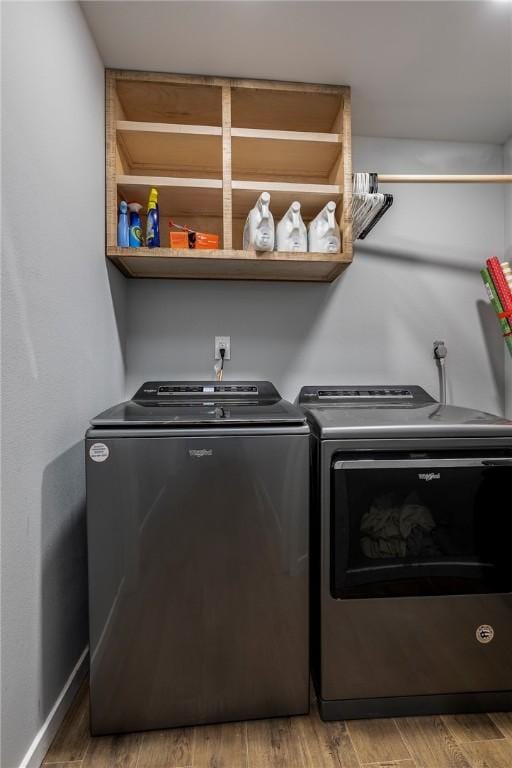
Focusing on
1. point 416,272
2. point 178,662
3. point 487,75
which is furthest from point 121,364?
point 487,75

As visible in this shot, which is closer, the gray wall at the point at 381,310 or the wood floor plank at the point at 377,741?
the wood floor plank at the point at 377,741

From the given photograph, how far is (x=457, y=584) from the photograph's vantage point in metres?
1.30

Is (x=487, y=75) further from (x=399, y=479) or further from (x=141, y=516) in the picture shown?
(x=141, y=516)

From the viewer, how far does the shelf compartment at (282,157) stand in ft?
5.51

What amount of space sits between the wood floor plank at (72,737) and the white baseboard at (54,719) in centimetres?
2

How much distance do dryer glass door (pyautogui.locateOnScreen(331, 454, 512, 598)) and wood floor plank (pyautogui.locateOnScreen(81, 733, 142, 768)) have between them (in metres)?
0.73

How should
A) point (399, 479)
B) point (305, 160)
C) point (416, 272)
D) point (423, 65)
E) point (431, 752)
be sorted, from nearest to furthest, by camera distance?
1. point (431, 752)
2. point (399, 479)
3. point (423, 65)
4. point (305, 160)
5. point (416, 272)

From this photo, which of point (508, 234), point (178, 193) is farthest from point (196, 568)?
point (508, 234)

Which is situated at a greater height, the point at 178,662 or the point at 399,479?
the point at 399,479

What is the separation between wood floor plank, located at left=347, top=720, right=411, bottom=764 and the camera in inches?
45.1

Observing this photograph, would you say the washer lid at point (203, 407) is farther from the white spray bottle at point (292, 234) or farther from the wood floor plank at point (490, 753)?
the wood floor plank at point (490, 753)

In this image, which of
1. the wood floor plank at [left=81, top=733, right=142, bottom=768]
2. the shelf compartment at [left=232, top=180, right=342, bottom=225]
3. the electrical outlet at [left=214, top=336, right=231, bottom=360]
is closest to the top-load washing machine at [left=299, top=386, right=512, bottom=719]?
the wood floor plank at [left=81, top=733, right=142, bottom=768]

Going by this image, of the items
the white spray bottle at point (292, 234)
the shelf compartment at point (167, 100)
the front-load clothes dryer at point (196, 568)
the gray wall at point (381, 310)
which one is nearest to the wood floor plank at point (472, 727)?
the front-load clothes dryer at point (196, 568)

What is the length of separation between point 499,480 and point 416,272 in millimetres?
1221
